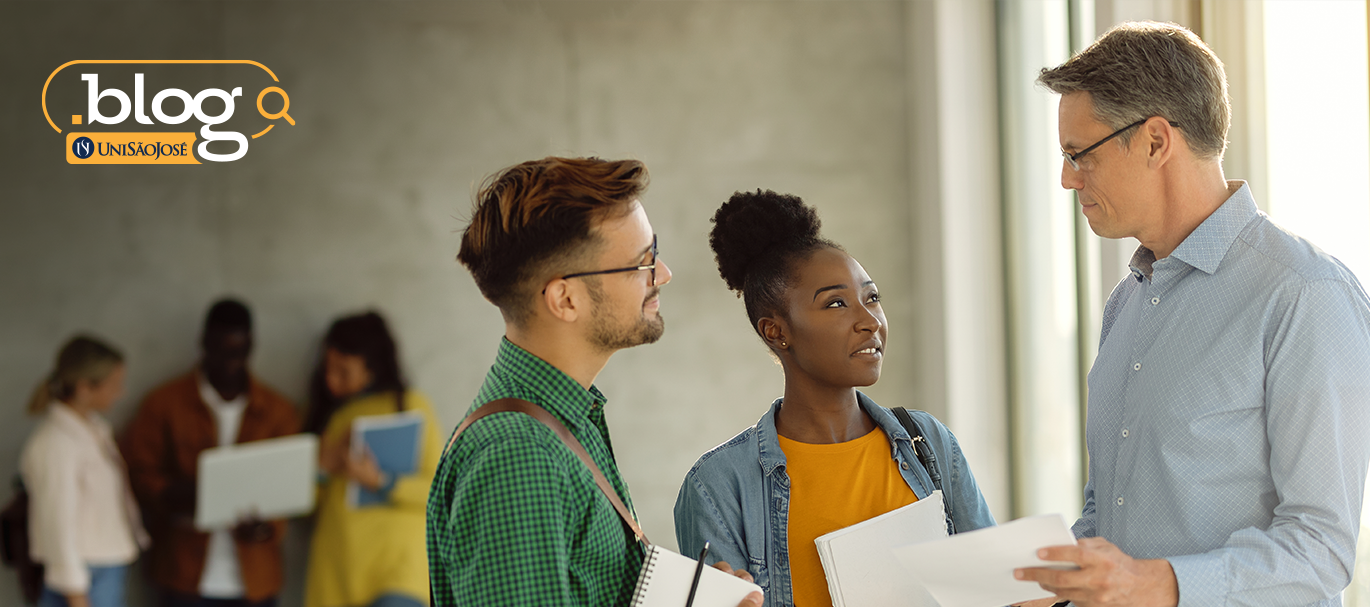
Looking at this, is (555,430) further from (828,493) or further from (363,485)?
(363,485)

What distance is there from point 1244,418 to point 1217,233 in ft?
0.91

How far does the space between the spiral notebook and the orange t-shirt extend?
360 mm

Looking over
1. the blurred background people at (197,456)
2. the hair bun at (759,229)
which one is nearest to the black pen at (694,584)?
the hair bun at (759,229)

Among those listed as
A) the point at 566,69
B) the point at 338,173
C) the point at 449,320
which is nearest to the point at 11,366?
the point at 338,173

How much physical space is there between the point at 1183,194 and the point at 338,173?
344cm

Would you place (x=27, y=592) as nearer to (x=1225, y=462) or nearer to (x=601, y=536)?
(x=601, y=536)

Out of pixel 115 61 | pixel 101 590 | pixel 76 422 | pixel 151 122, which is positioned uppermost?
pixel 115 61

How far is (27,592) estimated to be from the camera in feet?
12.7

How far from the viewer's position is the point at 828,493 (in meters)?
1.70

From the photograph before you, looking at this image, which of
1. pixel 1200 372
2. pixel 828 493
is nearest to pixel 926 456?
pixel 828 493

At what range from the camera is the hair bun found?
1.95 meters

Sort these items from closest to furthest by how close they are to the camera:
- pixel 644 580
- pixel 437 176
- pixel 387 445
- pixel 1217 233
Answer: pixel 644 580
pixel 1217 233
pixel 387 445
pixel 437 176

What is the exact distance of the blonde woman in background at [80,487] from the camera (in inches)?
150

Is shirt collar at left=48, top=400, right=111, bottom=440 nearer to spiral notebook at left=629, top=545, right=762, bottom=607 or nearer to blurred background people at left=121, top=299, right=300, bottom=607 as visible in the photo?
blurred background people at left=121, top=299, right=300, bottom=607
